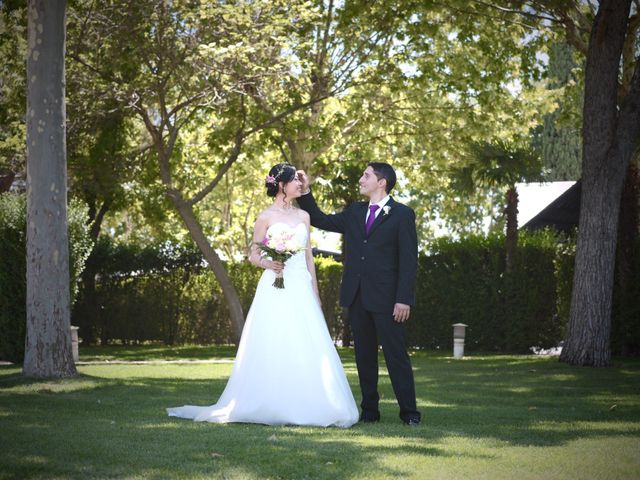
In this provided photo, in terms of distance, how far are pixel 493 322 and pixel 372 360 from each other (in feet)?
47.3

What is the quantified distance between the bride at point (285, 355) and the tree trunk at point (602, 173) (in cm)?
854

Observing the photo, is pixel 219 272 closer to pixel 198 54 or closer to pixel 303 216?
pixel 198 54

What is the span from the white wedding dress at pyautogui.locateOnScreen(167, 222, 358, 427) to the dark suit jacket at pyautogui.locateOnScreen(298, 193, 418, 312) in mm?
497

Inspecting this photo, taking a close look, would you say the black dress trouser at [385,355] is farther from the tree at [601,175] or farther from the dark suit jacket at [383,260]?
the tree at [601,175]

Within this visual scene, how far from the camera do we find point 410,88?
74.5 ft

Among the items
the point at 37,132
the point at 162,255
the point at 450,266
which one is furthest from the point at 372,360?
the point at 162,255

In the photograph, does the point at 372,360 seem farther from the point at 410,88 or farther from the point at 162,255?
the point at 162,255

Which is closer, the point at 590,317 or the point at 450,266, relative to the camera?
the point at 590,317

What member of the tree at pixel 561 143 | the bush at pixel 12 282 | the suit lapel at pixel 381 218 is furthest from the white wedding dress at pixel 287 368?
the tree at pixel 561 143

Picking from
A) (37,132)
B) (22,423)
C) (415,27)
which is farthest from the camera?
(415,27)

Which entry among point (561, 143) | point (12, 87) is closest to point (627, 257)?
point (12, 87)

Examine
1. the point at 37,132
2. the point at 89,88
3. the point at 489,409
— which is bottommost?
the point at 489,409

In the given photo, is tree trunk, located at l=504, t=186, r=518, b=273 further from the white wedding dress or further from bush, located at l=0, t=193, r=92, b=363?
the white wedding dress

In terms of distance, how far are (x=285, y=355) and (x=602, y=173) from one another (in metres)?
9.59
